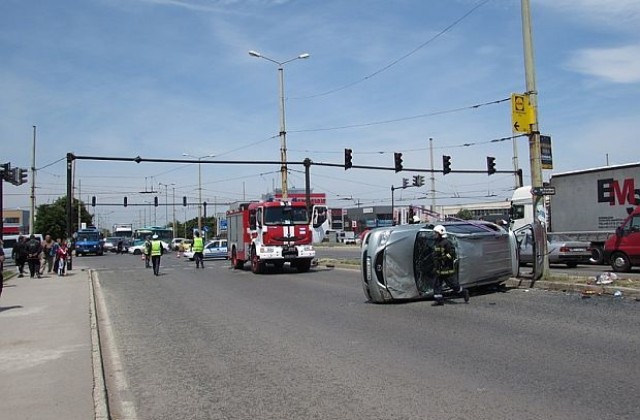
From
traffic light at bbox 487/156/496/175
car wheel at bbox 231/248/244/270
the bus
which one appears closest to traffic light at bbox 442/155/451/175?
traffic light at bbox 487/156/496/175

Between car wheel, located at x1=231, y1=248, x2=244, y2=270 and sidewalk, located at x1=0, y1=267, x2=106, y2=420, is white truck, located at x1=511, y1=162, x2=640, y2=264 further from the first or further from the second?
sidewalk, located at x1=0, y1=267, x2=106, y2=420

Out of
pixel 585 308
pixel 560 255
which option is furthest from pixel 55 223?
pixel 585 308

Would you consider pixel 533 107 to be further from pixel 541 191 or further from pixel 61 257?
pixel 61 257

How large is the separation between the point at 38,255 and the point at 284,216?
977 centimetres

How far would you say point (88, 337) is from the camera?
10.2 metres

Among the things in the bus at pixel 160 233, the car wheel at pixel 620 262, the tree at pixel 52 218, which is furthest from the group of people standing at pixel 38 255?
the tree at pixel 52 218

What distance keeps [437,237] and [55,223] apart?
296ft

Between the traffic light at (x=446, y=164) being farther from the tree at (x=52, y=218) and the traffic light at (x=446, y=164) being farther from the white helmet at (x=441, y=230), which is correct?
the tree at (x=52, y=218)

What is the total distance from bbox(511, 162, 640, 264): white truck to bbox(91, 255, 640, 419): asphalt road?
11.2 m

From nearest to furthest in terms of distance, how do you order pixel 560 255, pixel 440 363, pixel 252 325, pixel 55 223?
pixel 440 363, pixel 252 325, pixel 560 255, pixel 55 223

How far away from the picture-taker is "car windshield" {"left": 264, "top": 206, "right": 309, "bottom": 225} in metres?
24.3

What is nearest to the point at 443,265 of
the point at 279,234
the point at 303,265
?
the point at 279,234

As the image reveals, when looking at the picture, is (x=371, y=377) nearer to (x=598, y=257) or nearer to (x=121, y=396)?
(x=121, y=396)

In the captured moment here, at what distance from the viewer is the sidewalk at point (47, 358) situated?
6.13 meters
